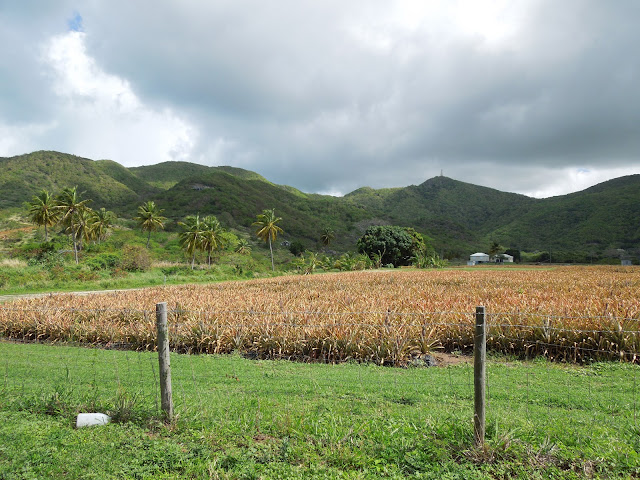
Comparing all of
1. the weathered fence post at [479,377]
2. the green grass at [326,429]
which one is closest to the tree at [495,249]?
the green grass at [326,429]

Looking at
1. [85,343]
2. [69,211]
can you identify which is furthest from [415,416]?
[69,211]

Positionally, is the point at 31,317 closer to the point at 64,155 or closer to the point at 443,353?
the point at 443,353

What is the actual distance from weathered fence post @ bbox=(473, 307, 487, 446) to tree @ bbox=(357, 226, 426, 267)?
209 ft

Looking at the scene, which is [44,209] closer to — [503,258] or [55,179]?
[55,179]

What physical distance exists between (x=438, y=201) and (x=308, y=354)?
195075mm

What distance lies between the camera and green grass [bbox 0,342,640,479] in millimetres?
3527

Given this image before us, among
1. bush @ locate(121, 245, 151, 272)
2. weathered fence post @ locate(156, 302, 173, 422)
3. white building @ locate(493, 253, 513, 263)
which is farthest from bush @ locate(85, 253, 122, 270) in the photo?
white building @ locate(493, 253, 513, 263)

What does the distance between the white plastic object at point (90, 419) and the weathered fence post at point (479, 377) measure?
14.4 feet

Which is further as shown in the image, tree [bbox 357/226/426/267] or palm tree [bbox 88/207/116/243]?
tree [bbox 357/226/426/267]

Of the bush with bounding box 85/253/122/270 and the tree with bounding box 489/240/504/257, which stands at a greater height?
the bush with bounding box 85/253/122/270

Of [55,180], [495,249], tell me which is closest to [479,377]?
[495,249]

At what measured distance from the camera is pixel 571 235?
10700 centimetres

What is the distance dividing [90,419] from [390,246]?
220 feet

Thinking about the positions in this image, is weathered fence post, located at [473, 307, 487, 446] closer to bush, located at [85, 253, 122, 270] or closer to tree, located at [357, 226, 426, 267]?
bush, located at [85, 253, 122, 270]
